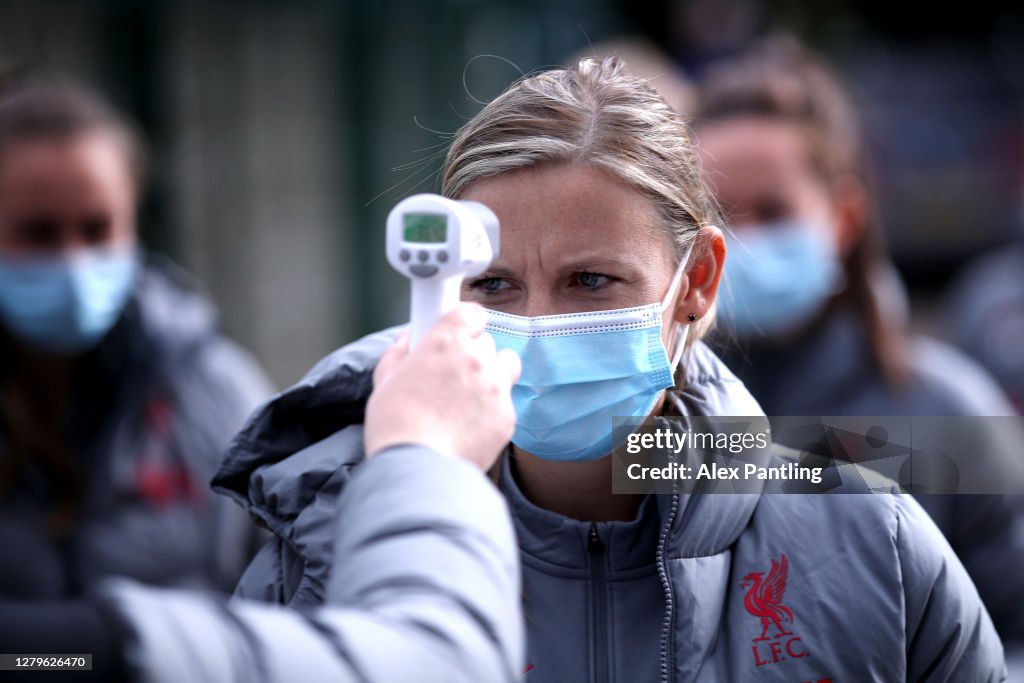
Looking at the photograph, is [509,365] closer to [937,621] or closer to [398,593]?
[398,593]

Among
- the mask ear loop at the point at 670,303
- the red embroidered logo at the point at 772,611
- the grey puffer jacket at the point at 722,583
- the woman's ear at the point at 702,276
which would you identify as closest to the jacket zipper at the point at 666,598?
the grey puffer jacket at the point at 722,583

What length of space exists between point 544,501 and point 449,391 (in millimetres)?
696

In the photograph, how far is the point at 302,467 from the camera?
85.2 inches

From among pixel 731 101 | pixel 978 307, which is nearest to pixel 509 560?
pixel 731 101

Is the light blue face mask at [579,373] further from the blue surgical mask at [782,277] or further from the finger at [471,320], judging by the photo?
the blue surgical mask at [782,277]

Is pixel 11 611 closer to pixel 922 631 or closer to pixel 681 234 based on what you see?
pixel 681 234

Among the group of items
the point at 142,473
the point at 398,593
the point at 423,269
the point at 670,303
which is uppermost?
the point at 423,269

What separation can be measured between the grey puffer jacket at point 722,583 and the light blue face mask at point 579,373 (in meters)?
0.15

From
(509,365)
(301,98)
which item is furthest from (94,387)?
(301,98)

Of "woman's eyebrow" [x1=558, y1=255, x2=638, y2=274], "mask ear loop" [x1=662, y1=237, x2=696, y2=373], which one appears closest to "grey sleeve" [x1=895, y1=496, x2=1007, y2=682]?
"mask ear loop" [x1=662, y1=237, x2=696, y2=373]

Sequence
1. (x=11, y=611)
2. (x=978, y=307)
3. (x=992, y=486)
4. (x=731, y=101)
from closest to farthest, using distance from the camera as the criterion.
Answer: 1. (x=11, y=611)
2. (x=992, y=486)
3. (x=731, y=101)
4. (x=978, y=307)

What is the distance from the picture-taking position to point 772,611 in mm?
2115

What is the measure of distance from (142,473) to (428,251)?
2279 millimetres

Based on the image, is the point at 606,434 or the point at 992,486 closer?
the point at 606,434
